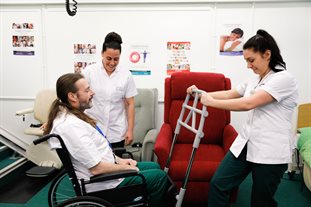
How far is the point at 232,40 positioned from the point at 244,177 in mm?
1878

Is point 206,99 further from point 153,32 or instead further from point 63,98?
point 153,32

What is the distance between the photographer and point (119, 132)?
2.35 m

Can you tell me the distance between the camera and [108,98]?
2293 mm

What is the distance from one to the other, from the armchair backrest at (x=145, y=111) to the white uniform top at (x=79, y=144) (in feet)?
4.83

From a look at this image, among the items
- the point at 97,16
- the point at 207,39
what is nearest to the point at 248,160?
the point at 207,39

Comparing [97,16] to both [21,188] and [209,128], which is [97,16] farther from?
[21,188]

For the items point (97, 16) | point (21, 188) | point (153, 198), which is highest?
point (97, 16)

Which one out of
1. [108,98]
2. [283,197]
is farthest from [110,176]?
[283,197]

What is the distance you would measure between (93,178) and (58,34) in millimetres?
2359

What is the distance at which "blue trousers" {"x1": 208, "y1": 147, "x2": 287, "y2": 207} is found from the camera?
1657mm

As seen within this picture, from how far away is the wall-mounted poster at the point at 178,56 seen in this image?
10.9ft

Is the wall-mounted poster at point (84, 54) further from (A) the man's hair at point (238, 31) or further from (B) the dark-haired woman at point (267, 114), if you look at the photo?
(B) the dark-haired woman at point (267, 114)

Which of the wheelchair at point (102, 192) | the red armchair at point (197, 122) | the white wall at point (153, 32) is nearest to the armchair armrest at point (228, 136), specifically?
the red armchair at point (197, 122)

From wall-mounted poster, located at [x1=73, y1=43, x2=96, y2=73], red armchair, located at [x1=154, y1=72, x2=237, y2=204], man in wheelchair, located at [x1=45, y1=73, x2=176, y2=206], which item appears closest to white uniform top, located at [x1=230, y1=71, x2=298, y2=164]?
man in wheelchair, located at [x1=45, y1=73, x2=176, y2=206]
